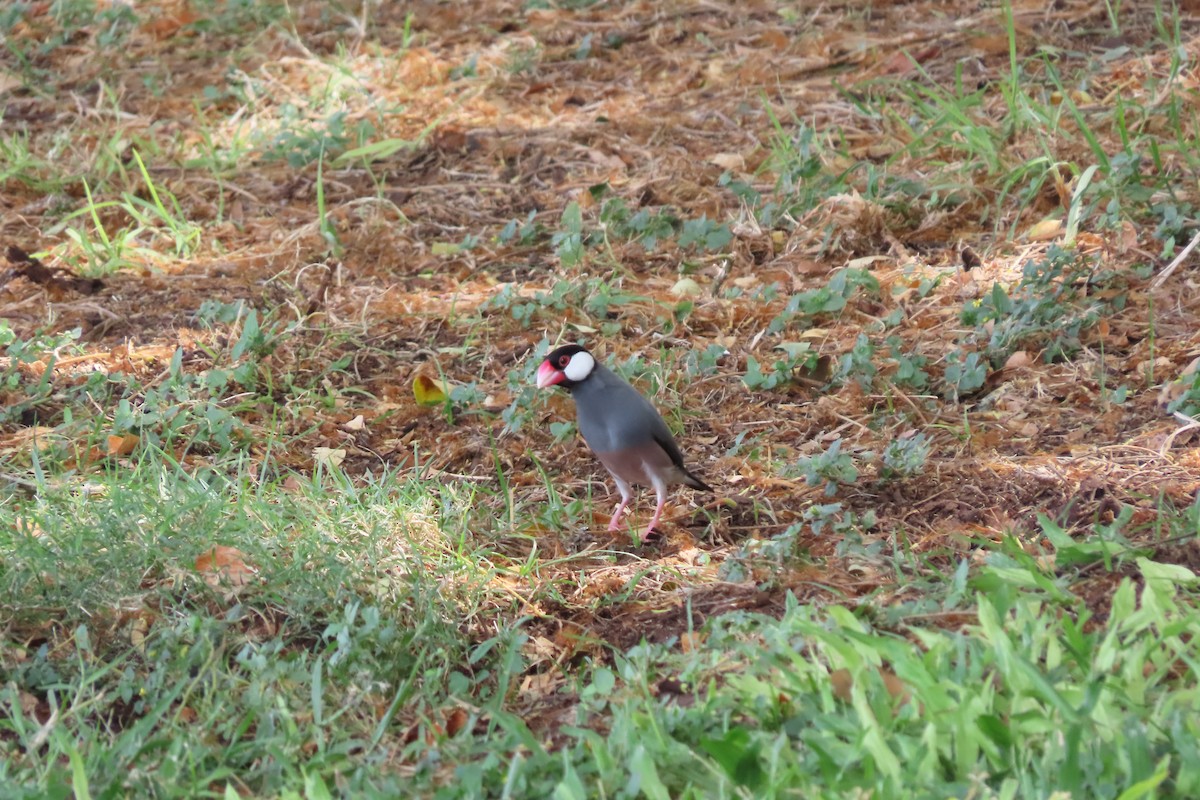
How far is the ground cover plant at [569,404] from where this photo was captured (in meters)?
2.82

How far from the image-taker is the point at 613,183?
638 centimetres

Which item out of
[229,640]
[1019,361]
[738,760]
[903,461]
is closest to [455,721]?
[229,640]

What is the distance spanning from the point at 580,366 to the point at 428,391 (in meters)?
0.87

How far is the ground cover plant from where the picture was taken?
9.24 feet

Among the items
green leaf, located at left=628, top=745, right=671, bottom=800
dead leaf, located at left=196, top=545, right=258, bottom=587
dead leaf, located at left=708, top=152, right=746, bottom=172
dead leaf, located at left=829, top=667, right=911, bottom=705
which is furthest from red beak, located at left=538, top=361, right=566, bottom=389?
dead leaf, located at left=708, top=152, right=746, bottom=172

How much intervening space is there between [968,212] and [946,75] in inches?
47.8

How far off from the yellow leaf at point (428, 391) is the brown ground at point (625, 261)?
9 cm

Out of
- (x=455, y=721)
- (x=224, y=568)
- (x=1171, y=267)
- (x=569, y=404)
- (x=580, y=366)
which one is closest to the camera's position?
(x=455, y=721)

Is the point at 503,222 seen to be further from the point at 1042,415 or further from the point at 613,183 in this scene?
the point at 1042,415

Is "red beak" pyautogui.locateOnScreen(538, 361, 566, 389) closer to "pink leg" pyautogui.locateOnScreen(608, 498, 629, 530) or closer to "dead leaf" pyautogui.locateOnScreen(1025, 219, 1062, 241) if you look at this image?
"pink leg" pyautogui.locateOnScreen(608, 498, 629, 530)

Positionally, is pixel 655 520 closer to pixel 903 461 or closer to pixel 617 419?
pixel 617 419

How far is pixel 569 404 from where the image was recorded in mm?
4859

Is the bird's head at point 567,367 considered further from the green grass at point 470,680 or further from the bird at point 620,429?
the green grass at point 470,680

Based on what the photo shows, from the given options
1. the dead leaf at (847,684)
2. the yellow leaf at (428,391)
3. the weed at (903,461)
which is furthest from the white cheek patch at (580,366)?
the dead leaf at (847,684)
